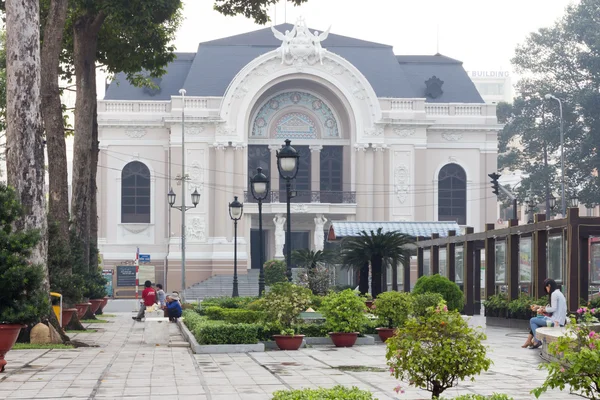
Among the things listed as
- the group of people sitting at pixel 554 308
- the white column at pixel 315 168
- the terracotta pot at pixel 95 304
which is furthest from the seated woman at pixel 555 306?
the white column at pixel 315 168

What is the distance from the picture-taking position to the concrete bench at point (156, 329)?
24841 mm

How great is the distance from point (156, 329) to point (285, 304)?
9.67 metres

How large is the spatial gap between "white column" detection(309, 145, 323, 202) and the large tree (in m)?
15.5

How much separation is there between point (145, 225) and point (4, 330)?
167 ft

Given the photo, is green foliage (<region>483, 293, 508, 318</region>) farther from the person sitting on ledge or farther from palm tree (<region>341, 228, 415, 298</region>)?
the person sitting on ledge

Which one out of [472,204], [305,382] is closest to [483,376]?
[305,382]

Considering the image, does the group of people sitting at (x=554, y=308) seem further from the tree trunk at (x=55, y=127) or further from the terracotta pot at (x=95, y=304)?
the terracotta pot at (x=95, y=304)

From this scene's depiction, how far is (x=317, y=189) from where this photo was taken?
65875mm

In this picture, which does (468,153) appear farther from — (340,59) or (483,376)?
(483,376)

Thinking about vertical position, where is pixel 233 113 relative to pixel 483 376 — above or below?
above

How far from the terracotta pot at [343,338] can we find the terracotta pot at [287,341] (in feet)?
2.79

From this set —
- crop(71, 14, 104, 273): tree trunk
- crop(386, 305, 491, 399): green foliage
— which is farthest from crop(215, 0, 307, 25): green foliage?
crop(386, 305, 491, 399): green foliage

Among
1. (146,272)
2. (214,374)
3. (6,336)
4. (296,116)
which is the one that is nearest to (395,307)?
(214,374)

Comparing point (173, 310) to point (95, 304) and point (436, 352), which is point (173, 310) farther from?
point (436, 352)
